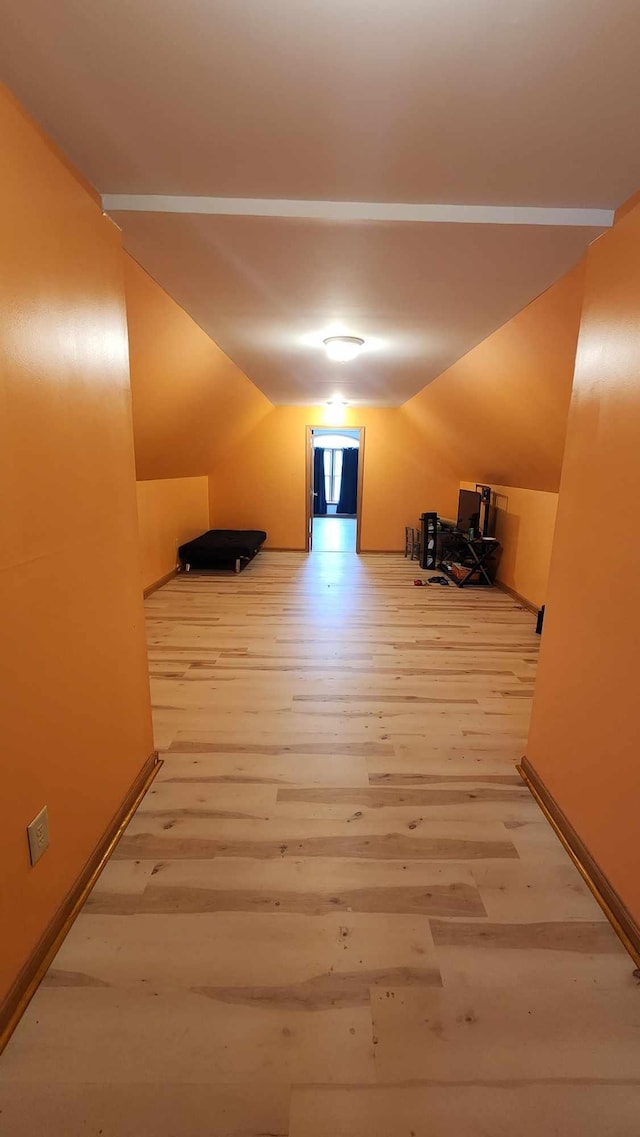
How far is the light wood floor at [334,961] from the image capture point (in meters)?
1.11

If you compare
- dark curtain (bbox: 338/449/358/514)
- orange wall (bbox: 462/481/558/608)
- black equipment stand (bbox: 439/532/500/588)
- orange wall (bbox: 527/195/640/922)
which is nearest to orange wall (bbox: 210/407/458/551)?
orange wall (bbox: 462/481/558/608)

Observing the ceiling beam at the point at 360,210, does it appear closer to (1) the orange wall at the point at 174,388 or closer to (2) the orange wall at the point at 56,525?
(2) the orange wall at the point at 56,525

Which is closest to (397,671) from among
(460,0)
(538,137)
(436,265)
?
(436,265)

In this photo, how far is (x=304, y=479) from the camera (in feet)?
25.0

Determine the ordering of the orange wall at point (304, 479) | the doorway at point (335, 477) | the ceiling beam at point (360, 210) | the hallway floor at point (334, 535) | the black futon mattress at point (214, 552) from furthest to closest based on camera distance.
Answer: the doorway at point (335, 477) → the hallway floor at point (334, 535) → the orange wall at point (304, 479) → the black futon mattress at point (214, 552) → the ceiling beam at point (360, 210)

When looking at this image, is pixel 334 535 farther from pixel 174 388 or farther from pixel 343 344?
pixel 343 344

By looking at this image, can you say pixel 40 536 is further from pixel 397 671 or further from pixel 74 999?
pixel 397 671

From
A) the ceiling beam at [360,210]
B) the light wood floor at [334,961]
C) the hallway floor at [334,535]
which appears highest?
the ceiling beam at [360,210]

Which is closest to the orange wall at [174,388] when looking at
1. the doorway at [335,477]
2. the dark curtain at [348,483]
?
the doorway at [335,477]

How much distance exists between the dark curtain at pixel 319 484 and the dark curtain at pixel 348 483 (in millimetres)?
503

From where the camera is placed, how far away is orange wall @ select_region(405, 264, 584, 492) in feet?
8.31

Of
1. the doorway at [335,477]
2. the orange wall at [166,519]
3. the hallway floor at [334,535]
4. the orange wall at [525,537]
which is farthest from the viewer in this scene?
the doorway at [335,477]

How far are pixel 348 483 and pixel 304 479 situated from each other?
542 centimetres

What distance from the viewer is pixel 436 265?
2059 millimetres
